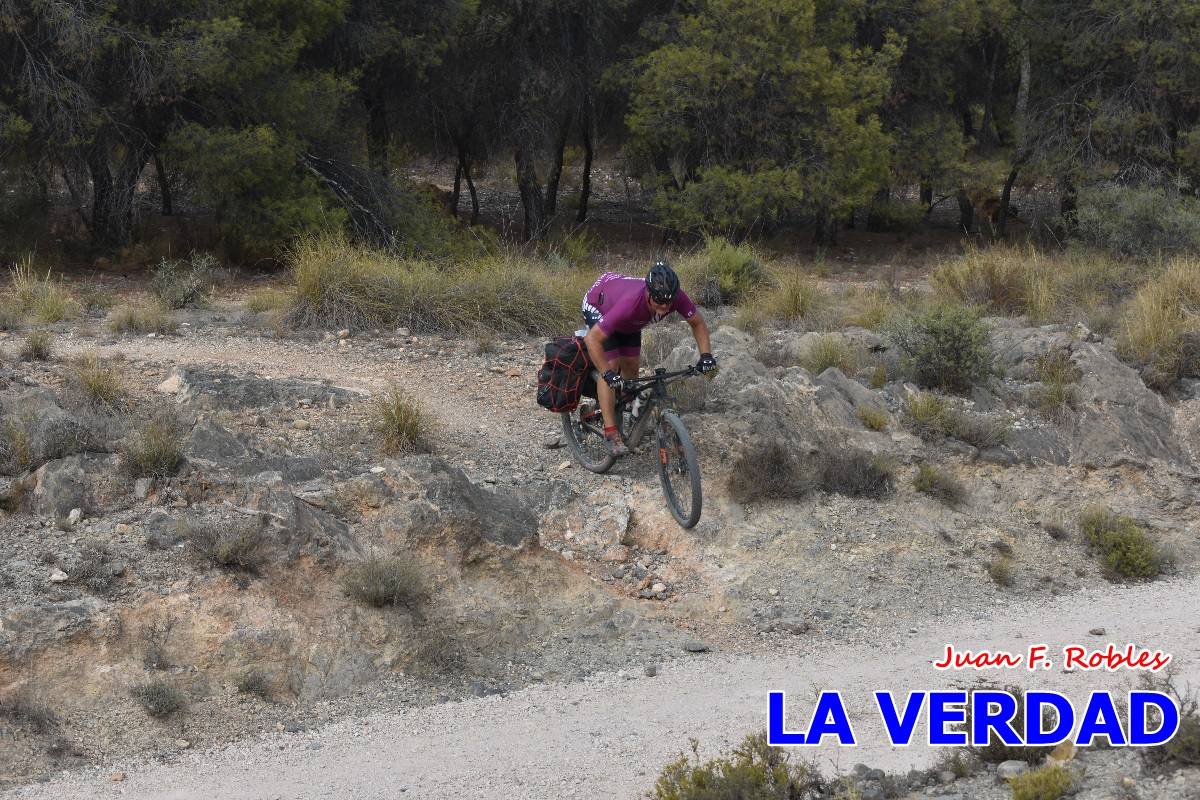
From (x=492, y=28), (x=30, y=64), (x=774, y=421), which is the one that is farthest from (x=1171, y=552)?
(x=492, y=28)

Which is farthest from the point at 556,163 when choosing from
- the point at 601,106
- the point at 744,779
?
the point at 744,779

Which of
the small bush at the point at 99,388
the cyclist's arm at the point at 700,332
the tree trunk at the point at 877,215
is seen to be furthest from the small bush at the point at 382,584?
the tree trunk at the point at 877,215

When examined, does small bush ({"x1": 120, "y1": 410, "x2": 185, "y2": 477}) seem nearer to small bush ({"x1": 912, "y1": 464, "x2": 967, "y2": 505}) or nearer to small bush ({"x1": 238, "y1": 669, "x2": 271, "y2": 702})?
small bush ({"x1": 238, "y1": 669, "x2": 271, "y2": 702})

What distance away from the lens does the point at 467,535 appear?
7609 mm

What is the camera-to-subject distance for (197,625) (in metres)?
6.60

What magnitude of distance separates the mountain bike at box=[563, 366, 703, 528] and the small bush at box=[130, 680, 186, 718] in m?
3.09

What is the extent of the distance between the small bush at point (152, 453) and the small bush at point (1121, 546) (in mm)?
5871

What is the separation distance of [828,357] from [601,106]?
13.4 metres

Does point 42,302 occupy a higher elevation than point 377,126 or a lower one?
lower

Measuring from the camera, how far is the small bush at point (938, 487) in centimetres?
891

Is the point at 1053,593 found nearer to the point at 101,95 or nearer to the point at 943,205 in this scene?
the point at 101,95

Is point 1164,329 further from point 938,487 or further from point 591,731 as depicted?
point 591,731

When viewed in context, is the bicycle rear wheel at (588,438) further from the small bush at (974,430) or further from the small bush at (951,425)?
the small bush at (974,430)

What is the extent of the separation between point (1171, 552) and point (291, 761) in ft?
19.4
